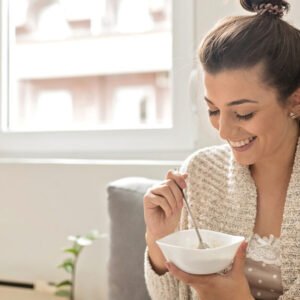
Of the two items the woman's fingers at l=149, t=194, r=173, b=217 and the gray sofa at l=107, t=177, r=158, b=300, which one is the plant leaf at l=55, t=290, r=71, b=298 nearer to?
the gray sofa at l=107, t=177, r=158, b=300

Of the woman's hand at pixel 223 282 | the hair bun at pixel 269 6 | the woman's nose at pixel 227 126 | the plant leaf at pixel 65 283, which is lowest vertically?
the plant leaf at pixel 65 283

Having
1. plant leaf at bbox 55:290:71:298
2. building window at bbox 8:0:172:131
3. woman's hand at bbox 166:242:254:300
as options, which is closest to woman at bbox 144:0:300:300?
woman's hand at bbox 166:242:254:300

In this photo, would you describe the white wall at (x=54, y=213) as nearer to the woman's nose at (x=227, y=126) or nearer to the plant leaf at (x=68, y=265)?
the plant leaf at (x=68, y=265)

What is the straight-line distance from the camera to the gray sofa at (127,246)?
142cm

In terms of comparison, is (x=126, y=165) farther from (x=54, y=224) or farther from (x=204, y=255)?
(x=204, y=255)

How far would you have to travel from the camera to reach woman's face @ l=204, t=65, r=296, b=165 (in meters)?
1.14

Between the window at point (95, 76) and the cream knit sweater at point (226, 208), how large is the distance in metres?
0.52

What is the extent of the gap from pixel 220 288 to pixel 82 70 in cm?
141

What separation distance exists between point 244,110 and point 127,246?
19.9 inches

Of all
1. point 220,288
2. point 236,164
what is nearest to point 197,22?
point 236,164

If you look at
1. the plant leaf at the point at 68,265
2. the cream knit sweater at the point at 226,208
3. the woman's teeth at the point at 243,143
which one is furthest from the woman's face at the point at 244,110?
the plant leaf at the point at 68,265

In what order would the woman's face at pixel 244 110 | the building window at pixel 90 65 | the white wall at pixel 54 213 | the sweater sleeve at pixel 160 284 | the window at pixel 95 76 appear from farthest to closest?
1. the building window at pixel 90 65
2. the window at pixel 95 76
3. the white wall at pixel 54 213
4. the sweater sleeve at pixel 160 284
5. the woman's face at pixel 244 110

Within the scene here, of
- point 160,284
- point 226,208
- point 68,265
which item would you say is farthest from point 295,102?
point 68,265

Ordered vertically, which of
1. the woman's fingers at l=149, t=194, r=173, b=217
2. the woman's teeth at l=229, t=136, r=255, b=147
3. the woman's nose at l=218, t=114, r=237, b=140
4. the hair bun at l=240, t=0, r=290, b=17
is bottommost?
the woman's fingers at l=149, t=194, r=173, b=217
